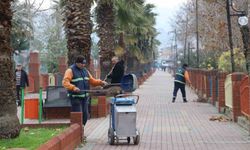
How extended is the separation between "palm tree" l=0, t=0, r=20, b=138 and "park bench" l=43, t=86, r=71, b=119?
786cm

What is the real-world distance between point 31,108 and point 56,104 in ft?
2.92

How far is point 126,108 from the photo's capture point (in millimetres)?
12141

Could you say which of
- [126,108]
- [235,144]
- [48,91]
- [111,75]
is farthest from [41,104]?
[235,144]

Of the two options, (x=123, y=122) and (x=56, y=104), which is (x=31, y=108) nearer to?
(x=56, y=104)

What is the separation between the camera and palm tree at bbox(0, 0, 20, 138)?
33.3ft

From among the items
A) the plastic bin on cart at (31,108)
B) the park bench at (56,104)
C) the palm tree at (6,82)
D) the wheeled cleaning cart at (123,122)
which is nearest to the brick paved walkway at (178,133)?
the wheeled cleaning cart at (123,122)

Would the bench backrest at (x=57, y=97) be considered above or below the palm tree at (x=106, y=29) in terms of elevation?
below

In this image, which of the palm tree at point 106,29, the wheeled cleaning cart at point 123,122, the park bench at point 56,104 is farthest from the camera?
the palm tree at point 106,29

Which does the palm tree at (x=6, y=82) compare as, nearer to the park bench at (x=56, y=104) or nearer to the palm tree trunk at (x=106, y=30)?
the park bench at (x=56, y=104)

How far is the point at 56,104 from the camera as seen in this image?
18.4 m

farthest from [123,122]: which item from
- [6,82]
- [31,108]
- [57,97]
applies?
[57,97]

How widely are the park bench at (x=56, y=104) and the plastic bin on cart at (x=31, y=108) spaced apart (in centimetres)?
47

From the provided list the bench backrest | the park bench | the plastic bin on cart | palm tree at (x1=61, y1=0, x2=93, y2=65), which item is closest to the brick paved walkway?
the park bench

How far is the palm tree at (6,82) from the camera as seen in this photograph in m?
10.2
